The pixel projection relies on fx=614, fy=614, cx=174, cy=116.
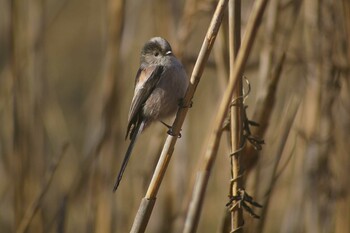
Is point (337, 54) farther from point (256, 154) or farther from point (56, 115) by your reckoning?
point (56, 115)

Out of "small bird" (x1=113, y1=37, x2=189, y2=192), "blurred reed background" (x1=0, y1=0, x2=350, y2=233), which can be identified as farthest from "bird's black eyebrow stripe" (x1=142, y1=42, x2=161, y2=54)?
"blurred reed background" (x1=0, y1=0, x2=350, y2=233)

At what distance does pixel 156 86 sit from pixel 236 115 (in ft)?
1.95

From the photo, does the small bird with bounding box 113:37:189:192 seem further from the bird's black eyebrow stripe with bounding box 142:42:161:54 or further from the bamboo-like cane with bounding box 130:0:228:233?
the bamboo-like cane with bounding box 130:0:228:233

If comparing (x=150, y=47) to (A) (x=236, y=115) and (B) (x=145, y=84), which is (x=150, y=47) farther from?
(A) (x=236, y=115)

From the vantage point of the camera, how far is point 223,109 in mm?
1128

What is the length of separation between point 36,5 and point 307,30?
2.97 ft

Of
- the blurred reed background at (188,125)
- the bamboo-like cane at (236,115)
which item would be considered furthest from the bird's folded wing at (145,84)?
the bamboo-like cane at (236,115)

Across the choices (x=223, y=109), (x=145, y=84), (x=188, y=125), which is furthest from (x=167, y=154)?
(x=188, y=125)

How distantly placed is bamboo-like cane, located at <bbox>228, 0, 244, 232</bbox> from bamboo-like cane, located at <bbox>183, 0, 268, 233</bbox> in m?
0.03

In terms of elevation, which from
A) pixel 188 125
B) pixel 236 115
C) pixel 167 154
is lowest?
pixel 167 154

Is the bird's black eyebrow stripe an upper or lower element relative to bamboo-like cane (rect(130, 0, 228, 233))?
upper

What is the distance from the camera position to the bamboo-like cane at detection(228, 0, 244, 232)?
1.19 m

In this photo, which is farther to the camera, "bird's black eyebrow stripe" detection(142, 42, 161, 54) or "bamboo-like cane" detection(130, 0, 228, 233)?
"bird's black eyebrow stripe" detection(142, 42, 161, 54)

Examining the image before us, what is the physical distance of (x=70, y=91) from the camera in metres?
4.88
